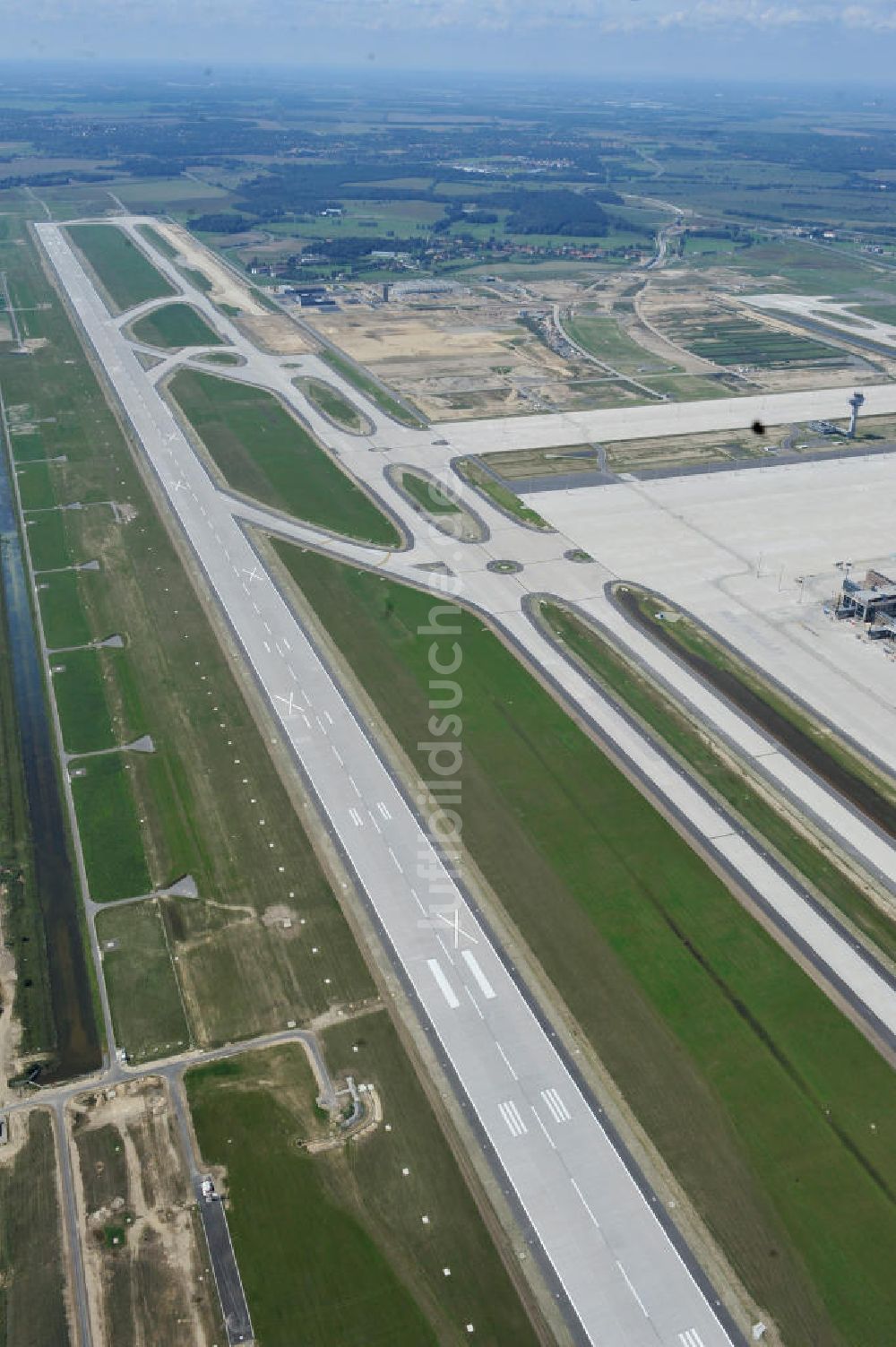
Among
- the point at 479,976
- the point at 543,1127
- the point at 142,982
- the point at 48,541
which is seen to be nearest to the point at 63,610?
the point at 48,541

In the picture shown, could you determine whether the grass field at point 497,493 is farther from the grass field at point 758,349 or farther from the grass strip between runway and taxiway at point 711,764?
the grass field at point 758,349

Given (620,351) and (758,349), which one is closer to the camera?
(620,351)

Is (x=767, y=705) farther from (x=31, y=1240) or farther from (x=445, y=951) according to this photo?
(x=31, y=1240)

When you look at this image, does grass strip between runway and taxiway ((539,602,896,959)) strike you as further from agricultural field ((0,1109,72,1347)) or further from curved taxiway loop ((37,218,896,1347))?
agricultural field ((0,1109,72,1347))

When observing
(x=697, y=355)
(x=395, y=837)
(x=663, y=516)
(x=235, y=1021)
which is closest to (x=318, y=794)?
(x=395, y=837)

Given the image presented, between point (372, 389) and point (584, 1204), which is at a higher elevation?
point (372, 389)

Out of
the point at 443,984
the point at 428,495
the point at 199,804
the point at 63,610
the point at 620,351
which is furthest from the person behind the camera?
the point at 620,351
